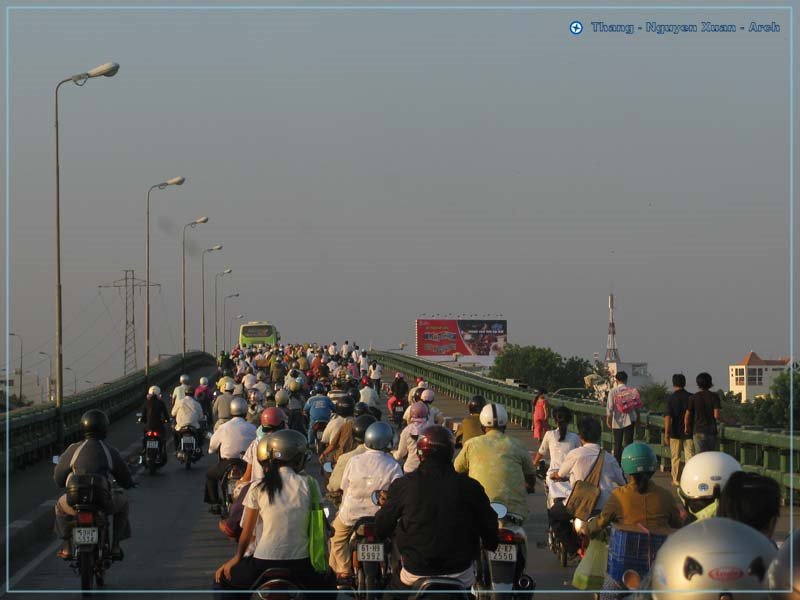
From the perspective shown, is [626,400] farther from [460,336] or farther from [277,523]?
[460,336]

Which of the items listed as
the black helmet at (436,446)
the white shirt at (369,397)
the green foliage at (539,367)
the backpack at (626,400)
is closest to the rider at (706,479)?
the black helmet at (436,446)

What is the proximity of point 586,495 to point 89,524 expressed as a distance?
449 cm

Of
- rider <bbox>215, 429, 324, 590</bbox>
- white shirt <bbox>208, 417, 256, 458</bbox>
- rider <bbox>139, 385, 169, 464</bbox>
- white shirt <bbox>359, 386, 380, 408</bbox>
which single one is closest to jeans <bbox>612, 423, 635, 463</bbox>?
white shirt <bbox>359, 386, 380, 408</bbox>

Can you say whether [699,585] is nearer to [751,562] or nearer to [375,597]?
[751,562]

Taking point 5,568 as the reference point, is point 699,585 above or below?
above

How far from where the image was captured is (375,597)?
11.8m

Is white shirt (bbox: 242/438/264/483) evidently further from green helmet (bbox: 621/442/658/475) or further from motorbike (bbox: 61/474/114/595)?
green helmet (bbox: 621/442/658/475)

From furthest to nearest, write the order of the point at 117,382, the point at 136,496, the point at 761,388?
the point at 761,388, the point at 117,382, the point at 136,496

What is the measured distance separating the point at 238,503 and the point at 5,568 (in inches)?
221

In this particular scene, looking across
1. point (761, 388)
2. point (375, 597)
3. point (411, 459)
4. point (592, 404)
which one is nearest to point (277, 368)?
point (592, 404)

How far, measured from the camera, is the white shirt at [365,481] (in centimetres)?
1228

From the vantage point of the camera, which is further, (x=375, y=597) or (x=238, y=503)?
(x=375, y=597)

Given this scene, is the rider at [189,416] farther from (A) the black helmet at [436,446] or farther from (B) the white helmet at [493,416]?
(A) the black helmet at [436,446]

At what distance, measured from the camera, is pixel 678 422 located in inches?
852
